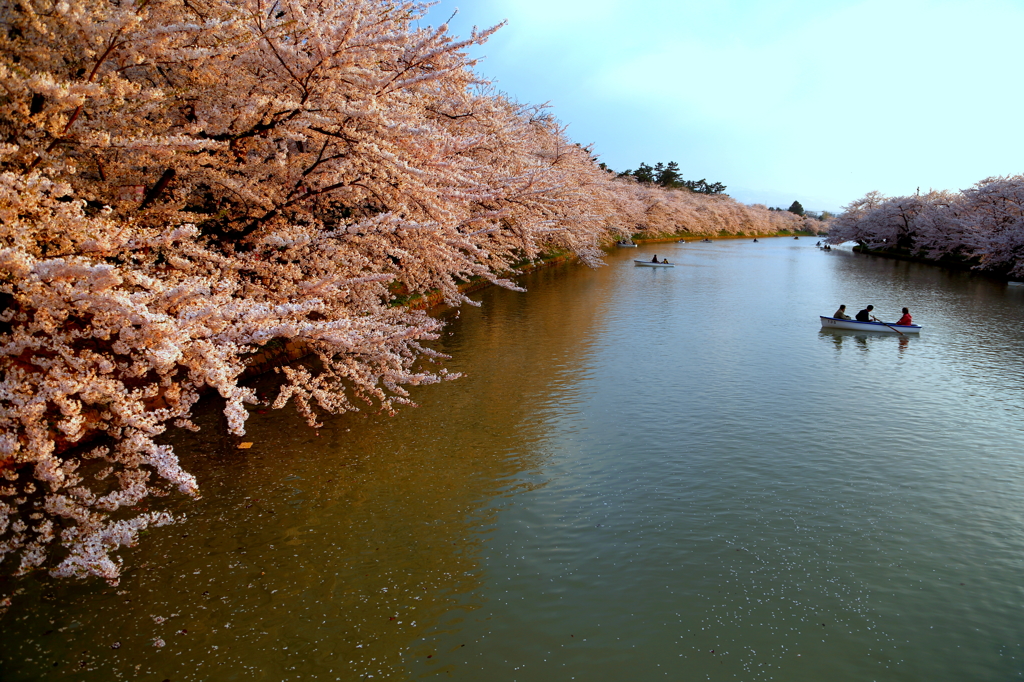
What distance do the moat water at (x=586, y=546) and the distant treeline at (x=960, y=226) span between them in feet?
112

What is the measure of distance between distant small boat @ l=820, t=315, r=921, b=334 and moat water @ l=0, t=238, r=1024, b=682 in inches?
262

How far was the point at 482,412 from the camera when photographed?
12695 mm

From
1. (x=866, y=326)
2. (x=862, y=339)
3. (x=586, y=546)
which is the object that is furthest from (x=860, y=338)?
(x=586, y=546)

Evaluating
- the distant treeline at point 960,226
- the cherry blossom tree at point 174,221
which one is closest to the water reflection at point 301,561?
the cherry blossom tree at point 174,221

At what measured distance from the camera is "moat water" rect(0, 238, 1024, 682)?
6051 mm

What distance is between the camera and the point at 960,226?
1941 inches

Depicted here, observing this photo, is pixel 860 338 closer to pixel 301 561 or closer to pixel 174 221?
pixel 301 561

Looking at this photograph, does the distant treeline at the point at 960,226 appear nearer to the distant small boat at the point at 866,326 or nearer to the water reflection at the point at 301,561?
the distant small boat at the point at 866,326

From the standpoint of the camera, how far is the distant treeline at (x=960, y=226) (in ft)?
134

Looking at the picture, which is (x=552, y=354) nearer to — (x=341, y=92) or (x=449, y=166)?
(x=449, y=166)

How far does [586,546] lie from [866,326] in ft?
62.0

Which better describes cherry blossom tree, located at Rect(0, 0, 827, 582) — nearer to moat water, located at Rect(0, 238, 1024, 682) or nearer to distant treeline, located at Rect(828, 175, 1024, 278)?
moat water, located at Rect(0, 238, 1024, 682)

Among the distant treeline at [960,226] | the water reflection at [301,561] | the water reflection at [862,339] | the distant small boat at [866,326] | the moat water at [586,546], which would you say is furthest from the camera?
the distant treeline at [960,226]

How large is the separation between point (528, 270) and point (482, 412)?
83.6ft
